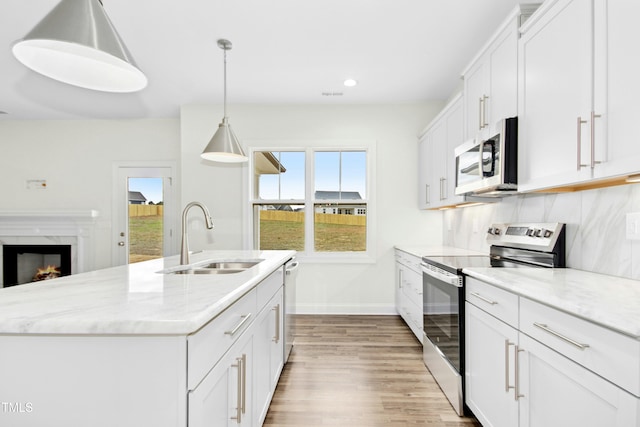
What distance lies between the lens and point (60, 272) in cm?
496

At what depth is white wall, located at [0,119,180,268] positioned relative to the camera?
4840 mm

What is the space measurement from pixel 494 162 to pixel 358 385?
172 centimetres

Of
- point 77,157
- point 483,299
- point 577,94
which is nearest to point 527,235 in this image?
point 483,299

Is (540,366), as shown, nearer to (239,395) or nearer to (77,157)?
(239,395)

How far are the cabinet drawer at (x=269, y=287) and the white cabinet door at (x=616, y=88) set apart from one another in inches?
62.3

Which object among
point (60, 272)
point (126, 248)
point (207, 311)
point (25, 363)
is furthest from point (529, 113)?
point (60, 272)

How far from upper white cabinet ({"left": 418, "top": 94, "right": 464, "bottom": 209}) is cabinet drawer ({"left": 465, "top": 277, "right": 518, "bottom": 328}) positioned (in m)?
1.29

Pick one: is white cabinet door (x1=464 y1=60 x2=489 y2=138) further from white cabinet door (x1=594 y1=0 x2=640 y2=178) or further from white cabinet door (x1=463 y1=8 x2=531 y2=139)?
white cabinet door (x1=594 y1=0 x2=640 y2=178)

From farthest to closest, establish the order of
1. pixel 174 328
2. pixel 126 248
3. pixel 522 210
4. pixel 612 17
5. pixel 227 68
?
pixel 126 248 < pixel 227 68 < pixel 522 210 < pixel 612 17 < pixel 174 328

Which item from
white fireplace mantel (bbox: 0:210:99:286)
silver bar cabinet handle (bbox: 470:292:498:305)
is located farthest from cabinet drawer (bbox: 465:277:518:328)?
white fireplace mantel (bbox: 0:210:99:286)

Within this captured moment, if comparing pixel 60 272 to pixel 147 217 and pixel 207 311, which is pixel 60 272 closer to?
pixel 147 217

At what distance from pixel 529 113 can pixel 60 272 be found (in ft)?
19.6

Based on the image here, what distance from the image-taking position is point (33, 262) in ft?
16.3

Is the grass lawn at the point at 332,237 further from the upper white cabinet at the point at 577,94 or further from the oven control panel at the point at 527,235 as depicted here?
the upper white cabinet at the point at 577,94
